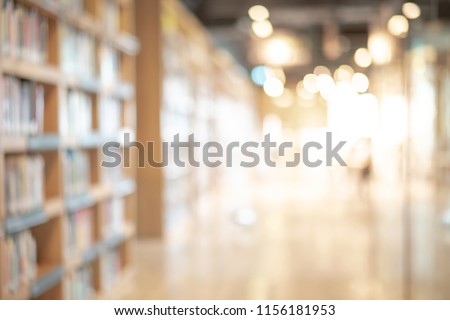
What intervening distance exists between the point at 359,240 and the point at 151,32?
322 cm

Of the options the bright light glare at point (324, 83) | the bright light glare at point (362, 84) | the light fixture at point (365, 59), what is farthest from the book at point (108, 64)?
the bright light glare at point (324, 83)

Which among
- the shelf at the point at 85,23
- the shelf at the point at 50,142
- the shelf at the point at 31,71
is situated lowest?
the shelf at the point at 50,142

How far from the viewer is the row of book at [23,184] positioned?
3.58 meters

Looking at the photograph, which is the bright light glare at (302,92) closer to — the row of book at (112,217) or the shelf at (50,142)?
the row of book at (112,217)

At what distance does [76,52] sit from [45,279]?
148 centimetres

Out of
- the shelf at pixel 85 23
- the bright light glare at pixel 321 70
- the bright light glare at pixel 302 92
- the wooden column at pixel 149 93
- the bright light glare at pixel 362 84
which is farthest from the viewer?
the bright light glare at pixel 321 70

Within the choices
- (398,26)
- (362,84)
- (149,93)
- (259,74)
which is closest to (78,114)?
(398,26)

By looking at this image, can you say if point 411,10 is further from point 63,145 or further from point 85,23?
point 63,145

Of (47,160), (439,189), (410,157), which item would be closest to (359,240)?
(410,157)

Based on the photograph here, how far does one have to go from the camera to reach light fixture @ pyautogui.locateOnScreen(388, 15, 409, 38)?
16.6ft

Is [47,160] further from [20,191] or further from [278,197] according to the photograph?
[278,197]

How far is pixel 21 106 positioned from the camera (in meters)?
3.78

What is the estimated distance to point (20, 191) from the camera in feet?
12.1

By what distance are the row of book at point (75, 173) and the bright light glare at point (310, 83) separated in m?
18.8
